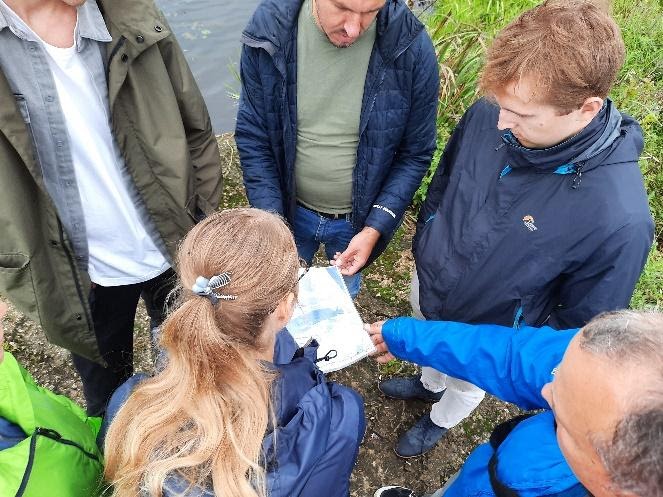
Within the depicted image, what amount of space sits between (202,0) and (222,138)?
3.45 m

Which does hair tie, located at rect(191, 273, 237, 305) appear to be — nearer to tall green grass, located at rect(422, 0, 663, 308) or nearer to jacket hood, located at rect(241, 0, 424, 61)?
jacket hood, located at rect(241, 0, 424, 61)

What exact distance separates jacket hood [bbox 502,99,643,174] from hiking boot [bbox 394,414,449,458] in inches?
54.3

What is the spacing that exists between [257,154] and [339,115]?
41cm

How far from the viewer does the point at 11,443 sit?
1.07m

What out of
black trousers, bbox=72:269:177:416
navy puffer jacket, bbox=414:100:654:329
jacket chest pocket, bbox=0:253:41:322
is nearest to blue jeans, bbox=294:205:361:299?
navy puffer jacket, bbox=414:100:654:329

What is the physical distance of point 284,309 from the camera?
1294mm

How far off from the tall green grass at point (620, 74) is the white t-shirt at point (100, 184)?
79.4 inches

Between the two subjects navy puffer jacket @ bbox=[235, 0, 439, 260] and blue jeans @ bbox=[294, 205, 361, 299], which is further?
blue jeans @ bbox=[294, 205, 361, 299]

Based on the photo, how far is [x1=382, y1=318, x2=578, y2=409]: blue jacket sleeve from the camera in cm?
140

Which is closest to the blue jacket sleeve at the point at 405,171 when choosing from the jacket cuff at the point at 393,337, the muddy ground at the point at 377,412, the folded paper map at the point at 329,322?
the folded paper map at the point at 329,322

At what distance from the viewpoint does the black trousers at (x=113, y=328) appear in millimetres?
1980

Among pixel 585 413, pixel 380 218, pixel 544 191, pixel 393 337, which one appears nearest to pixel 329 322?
pixel 393 337

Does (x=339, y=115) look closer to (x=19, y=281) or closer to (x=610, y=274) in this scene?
(x=610, y=274)

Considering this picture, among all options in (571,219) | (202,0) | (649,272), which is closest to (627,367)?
(571,219)
